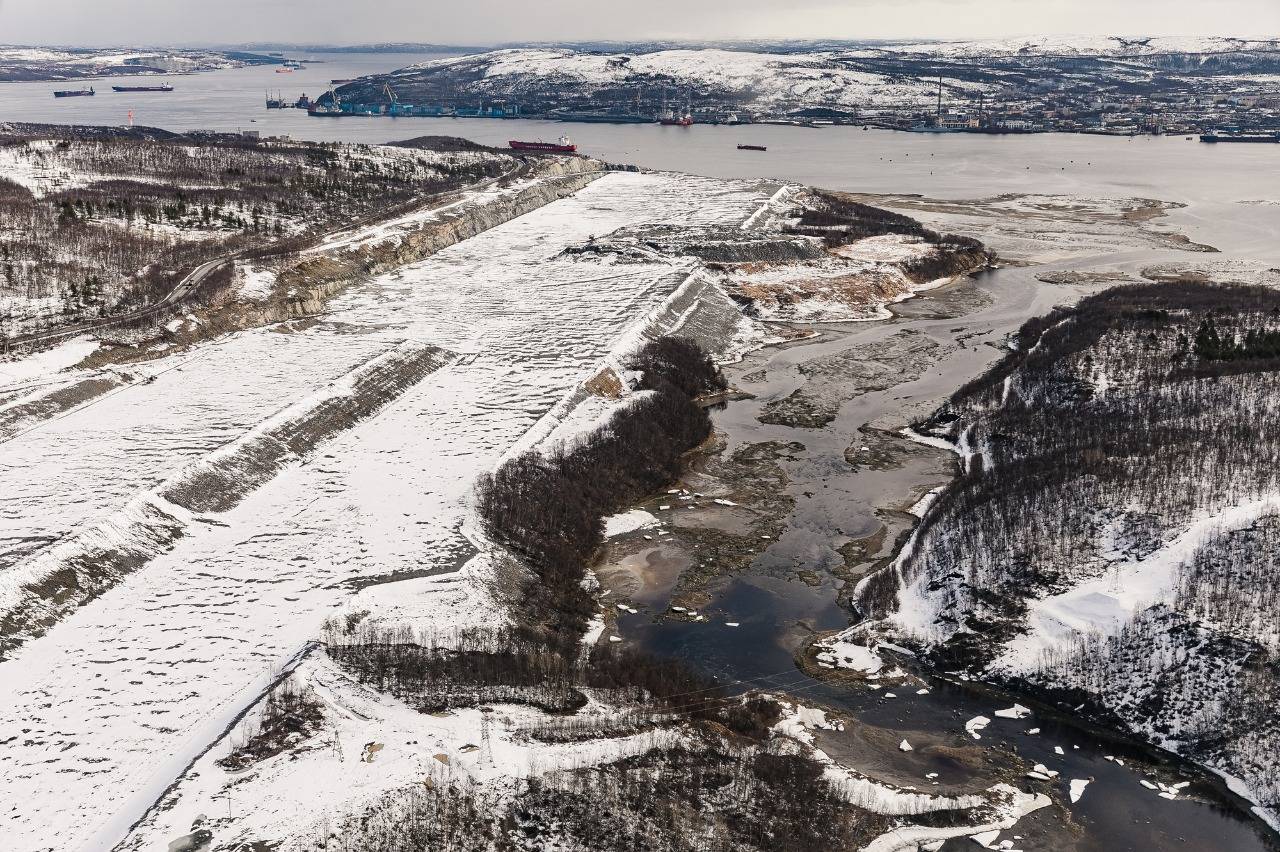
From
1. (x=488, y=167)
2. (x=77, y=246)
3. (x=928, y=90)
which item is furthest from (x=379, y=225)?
(x=928, y=90)

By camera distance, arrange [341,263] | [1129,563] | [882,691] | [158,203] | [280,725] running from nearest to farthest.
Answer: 1. [280,725]
2. [882,691]
3. [1129,563]
4. [341,263]
5. [158,203]

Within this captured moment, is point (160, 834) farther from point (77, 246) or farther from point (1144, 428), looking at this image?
point (77, 246)

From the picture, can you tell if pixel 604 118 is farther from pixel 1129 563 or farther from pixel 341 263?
pixel 1129 563

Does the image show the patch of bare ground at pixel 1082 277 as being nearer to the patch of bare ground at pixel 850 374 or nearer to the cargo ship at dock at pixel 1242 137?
the patch of bare ground at pixel 850 374

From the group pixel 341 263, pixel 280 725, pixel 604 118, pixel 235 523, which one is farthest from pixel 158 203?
pixel 604 118

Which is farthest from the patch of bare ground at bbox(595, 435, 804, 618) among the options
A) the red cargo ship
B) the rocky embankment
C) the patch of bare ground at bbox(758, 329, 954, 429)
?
the red cargo ship

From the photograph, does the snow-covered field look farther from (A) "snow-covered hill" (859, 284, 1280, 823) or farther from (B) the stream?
Result: (A) "snow-covered hill" (859, 284, 1280, 823)
